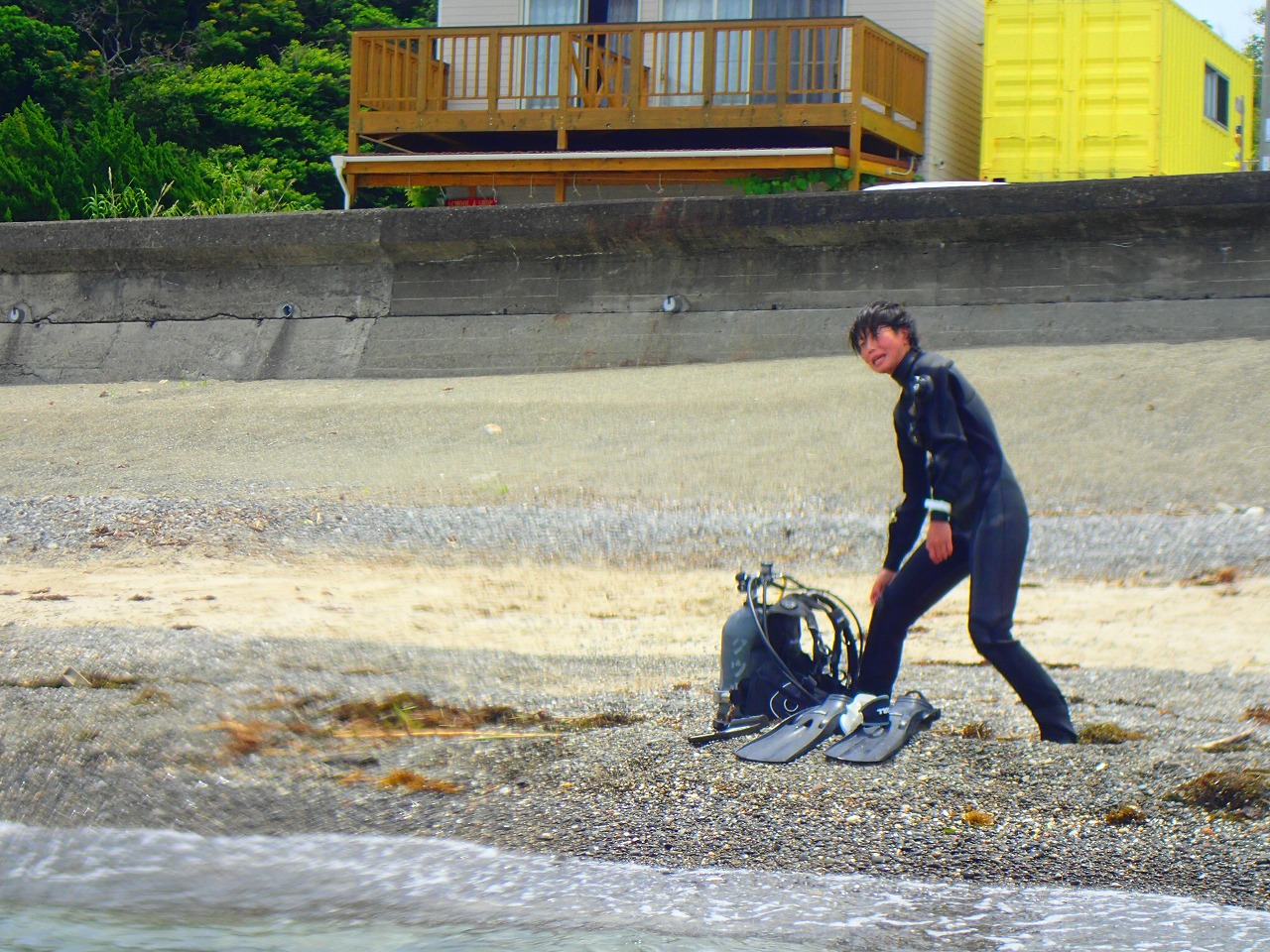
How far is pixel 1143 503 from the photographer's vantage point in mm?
9000

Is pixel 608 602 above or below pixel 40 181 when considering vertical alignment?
below

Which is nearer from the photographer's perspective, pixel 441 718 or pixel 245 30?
pixel 441 718

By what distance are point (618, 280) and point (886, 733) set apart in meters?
8.08

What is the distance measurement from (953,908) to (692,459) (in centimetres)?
646

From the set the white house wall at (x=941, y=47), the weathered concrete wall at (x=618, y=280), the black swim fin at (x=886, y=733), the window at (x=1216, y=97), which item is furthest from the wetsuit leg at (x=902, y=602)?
the window at (x=1216, y=97)

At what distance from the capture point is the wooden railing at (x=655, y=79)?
1653cm

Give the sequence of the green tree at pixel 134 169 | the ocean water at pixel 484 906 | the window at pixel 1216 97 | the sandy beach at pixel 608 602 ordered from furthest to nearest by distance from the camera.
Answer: the window at pixel 1216 97
the green tree at pixel 134 169
the sandy beach at pixel 608 602
the ocean water at pixel 484 906

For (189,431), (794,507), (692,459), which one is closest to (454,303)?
(189,431)

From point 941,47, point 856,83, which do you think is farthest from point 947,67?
point 856,83

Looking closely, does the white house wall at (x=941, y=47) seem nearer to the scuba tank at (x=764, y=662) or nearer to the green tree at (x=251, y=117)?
the green tree at (x=251, y=117)

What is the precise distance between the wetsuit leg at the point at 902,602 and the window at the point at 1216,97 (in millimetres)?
16300

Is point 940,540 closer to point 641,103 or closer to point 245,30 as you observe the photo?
point 641,103

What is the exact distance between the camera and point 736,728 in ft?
16.3

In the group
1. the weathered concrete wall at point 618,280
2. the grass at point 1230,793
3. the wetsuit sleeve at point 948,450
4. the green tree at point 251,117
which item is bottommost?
the grass at point 1230,793
